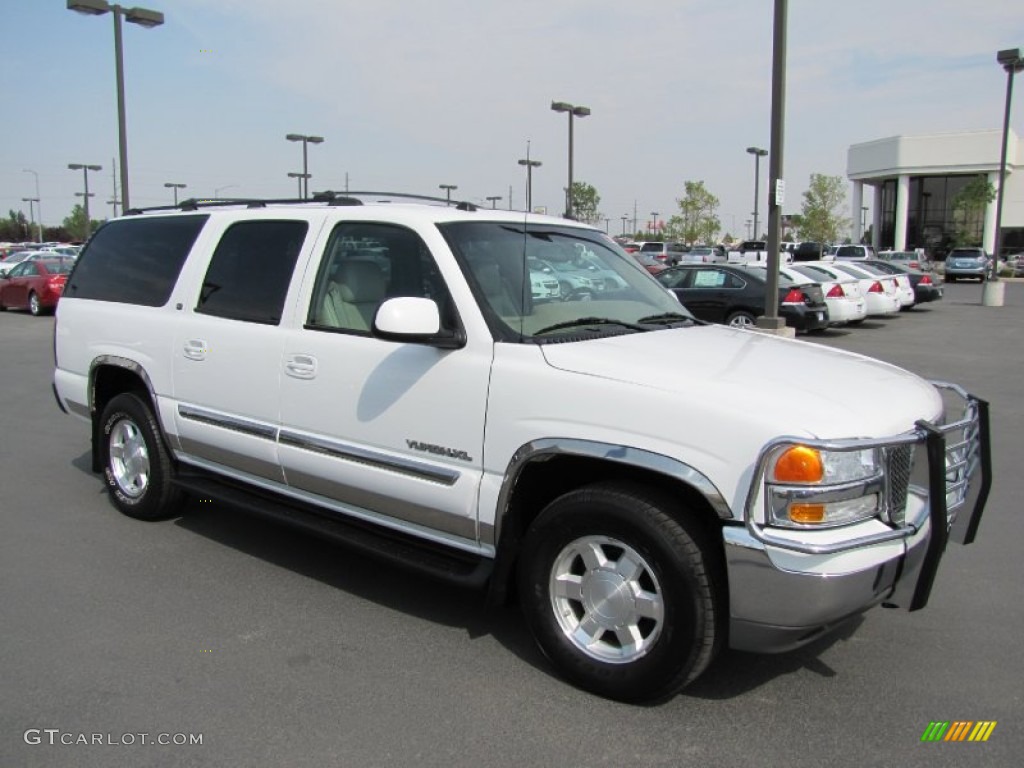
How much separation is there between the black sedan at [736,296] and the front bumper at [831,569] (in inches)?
516

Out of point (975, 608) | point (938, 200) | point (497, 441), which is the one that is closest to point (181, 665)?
point (497, 441)

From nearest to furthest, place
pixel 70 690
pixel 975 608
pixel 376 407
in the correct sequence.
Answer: pixel 70 690
pixel 376 407
pixel 975 608

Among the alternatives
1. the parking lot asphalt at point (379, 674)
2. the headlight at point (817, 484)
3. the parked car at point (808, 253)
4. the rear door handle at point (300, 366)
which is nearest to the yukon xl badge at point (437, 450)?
the rear door handle at point (300, 366)

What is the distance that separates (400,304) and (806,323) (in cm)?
1422

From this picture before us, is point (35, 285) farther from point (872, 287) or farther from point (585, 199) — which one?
point (585, 199)

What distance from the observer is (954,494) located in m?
3.33

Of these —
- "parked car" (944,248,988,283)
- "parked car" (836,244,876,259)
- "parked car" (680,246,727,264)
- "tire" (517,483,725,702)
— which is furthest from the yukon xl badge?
"parked car" (944,248,988,283)

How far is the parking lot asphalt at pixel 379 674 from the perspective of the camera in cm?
296

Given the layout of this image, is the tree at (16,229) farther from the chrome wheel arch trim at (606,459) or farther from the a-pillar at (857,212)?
the chrome wheel arch trim at (606,459)

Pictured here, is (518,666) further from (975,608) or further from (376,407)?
(975,608)

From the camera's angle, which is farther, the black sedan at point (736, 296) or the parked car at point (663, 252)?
the parked car at point (663, 252)

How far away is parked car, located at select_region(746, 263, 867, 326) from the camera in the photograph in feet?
57.4

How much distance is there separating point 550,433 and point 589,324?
728 millimetres

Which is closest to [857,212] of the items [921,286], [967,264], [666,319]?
[967,264]
